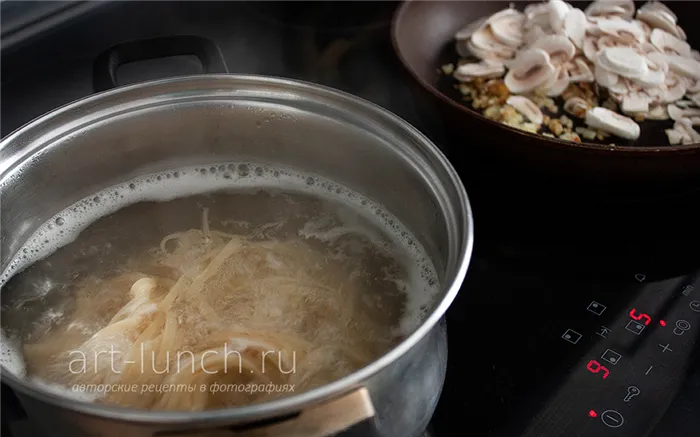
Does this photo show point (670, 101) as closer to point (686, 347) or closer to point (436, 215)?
point (686, 347)

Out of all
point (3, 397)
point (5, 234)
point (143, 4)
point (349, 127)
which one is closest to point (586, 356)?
point (349, 127)

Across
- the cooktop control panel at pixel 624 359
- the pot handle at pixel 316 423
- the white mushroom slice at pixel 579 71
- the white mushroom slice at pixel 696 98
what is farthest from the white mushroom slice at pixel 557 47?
the pot handle at pixel 316 423

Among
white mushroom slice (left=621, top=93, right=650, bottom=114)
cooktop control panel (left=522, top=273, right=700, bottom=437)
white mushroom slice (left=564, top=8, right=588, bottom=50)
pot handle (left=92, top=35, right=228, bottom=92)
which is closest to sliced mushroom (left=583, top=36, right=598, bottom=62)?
white mushroom slice (left=564, top=8, right=588, bottom=50)

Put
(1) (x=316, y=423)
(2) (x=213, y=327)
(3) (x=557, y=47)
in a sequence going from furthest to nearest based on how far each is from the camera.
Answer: (3) (x=557, y=47) < (2) (x=213, y=327) < (1) (x=316, y=423)

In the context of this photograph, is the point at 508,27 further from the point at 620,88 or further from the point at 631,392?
the point at 631,392

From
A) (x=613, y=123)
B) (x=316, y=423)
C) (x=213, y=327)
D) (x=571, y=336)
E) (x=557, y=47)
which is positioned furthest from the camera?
(x=557, y=47)

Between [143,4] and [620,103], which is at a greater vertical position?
[143,4]

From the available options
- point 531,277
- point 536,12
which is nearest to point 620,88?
point 536,12
